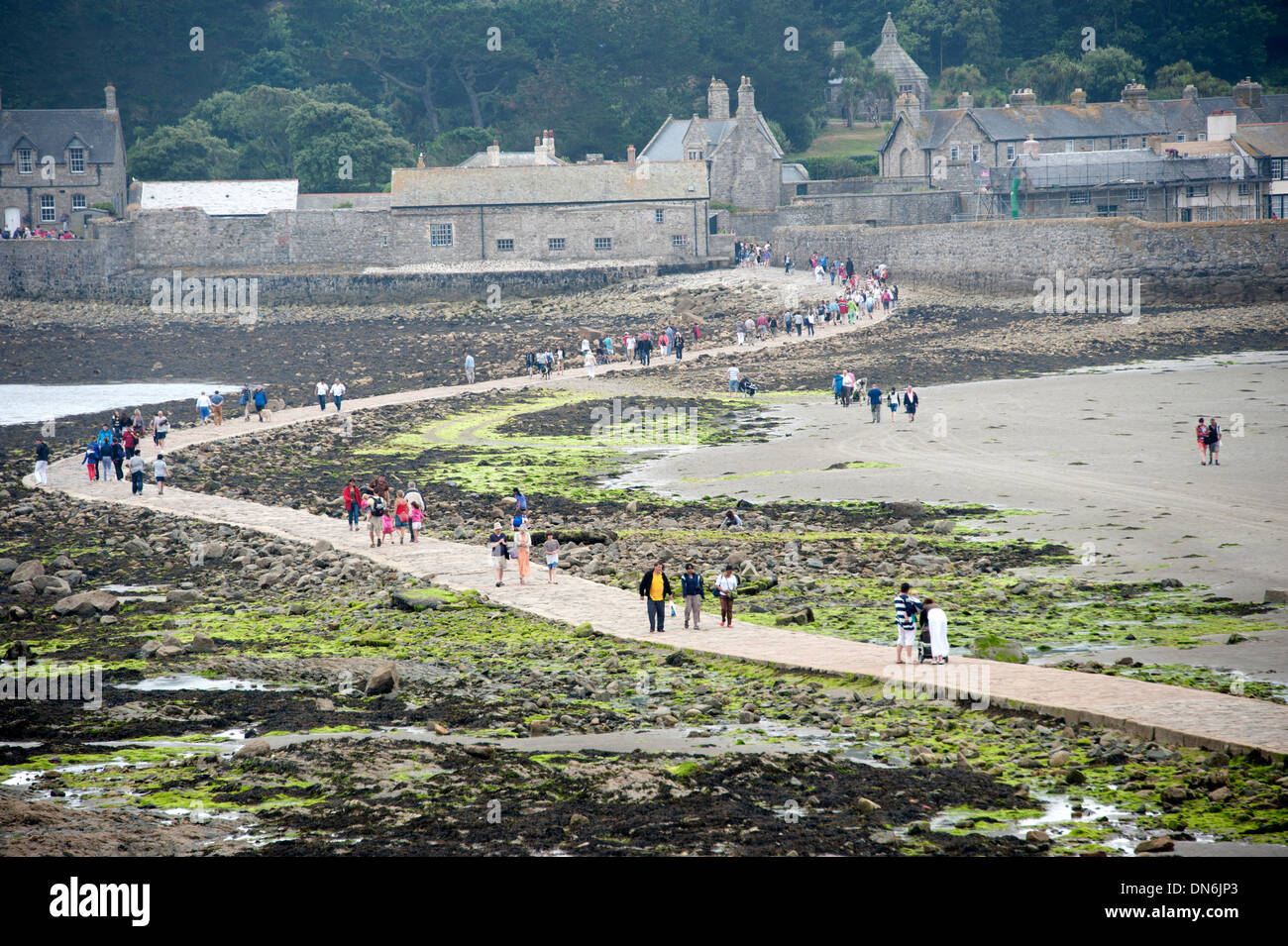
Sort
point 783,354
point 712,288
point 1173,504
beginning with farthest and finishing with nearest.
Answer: point 712,288, point 783,354, point 1173,504

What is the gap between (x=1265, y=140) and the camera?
6088cm

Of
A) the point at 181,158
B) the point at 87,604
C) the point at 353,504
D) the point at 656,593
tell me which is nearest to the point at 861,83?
the point at 181,158

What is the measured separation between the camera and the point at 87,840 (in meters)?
10.9

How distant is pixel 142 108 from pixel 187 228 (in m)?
28.4

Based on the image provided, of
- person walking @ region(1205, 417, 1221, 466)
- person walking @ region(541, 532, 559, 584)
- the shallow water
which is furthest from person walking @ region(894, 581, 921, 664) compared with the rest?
the shallow water

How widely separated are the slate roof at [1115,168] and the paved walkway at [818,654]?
46.0 m

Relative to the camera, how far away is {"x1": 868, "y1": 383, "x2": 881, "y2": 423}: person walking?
36531mm

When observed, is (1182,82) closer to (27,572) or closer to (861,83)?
(861,83)

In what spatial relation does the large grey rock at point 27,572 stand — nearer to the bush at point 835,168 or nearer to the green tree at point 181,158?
the green tree at point 181,158

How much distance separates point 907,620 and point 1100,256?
142 ft

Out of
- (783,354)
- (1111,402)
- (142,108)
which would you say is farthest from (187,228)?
(1111,402)

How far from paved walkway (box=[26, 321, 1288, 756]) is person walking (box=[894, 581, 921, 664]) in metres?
0.30

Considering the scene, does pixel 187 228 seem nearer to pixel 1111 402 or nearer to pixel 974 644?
pixel 1111 402

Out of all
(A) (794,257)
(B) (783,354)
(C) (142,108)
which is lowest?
(B) (783,354)
